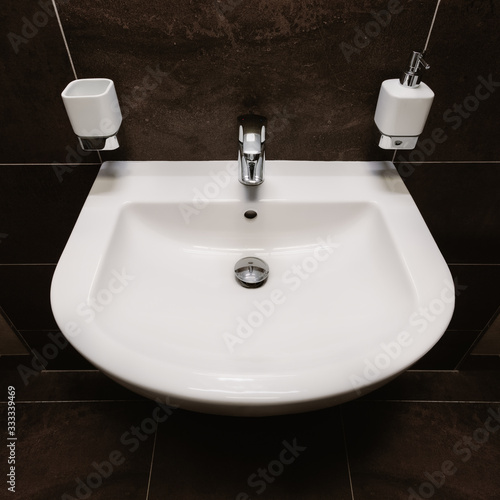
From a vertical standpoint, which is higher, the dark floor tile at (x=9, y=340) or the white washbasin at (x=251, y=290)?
the white washbasin at (x=251, y=290)

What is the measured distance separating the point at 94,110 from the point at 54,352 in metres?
0.87

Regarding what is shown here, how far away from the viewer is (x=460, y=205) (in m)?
0.93

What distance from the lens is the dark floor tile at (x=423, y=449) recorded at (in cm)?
109

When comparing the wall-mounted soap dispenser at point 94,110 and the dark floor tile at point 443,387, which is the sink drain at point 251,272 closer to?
the wall-mounted soap dispenser at point 94,110

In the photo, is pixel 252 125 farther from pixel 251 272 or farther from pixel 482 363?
pixel 482 363

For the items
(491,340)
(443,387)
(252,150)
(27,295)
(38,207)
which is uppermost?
(252,150)

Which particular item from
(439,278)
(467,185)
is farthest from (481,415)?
(439,278)

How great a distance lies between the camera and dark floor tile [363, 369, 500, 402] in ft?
4.14

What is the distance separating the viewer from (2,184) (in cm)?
88

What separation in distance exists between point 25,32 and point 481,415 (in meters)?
1.46

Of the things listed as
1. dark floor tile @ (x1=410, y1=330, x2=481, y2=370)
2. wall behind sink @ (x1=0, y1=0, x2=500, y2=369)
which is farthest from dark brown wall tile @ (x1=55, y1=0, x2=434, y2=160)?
dark floor tile @ (x1=410, y1=330, x2=481, y2=370)

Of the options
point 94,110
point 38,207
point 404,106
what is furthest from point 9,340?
point 404,106

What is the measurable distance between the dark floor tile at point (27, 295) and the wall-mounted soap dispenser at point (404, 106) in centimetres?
84

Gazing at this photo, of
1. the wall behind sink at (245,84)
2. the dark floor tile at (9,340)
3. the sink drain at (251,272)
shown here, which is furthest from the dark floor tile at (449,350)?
the dark floor tile at (9,340)
